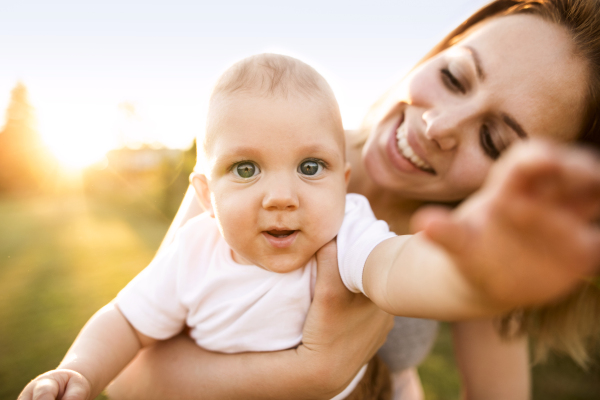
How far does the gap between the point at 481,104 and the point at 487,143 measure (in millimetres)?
229

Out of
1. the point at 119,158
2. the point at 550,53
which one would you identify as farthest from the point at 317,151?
the point at 119,158

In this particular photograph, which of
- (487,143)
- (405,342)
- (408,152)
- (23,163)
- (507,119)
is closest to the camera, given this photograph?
(507,119)

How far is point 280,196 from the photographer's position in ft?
3.97

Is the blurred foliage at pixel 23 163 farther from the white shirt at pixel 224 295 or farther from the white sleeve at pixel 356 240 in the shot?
the white sleeve at pixel 356 240

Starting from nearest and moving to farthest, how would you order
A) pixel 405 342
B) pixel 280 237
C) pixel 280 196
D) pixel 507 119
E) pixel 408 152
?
pixel 280 196 < pixel 280 237 < pixel 507 119 < pixel 408 152 < pixel 405 342

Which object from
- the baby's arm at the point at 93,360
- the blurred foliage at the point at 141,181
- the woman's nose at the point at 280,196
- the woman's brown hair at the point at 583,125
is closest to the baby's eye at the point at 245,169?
the woman's nose at the point at 280,196

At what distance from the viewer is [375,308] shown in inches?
61.2

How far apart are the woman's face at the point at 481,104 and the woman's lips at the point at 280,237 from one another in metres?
0.88

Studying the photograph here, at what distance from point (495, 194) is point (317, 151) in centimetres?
85

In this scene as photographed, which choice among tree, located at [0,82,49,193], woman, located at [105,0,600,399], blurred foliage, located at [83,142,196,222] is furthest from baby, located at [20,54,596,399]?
tree, located at [0,82,49,193]

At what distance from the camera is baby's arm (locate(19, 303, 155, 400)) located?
113 centimetres

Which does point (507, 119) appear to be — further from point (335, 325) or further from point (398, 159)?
point (335, 325)

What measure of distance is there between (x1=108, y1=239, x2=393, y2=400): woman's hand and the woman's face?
33.0 inches

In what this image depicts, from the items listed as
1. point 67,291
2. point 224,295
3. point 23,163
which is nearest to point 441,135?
point 224,295
